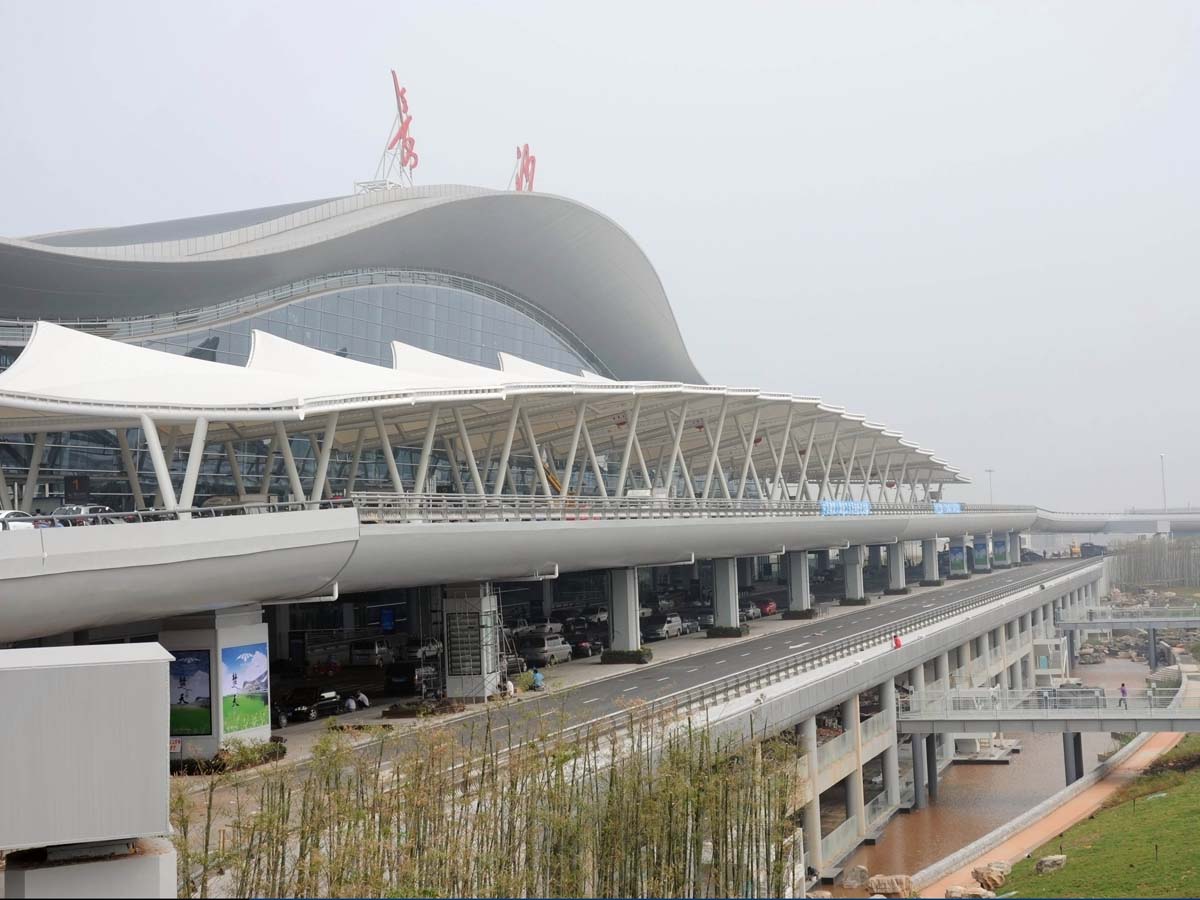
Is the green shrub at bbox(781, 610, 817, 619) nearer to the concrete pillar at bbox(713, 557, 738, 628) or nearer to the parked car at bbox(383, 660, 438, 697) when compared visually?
the concrete pillar at bbox(713, 557, 738, 628)

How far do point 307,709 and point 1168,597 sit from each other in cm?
9068

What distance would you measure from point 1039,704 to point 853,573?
35923 millimetres

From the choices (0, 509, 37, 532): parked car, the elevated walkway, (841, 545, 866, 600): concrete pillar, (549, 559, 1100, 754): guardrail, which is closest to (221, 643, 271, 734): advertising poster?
(0, 509, 37, 532): parked car

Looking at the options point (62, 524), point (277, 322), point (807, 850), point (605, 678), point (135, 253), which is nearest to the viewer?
point (62, 524)

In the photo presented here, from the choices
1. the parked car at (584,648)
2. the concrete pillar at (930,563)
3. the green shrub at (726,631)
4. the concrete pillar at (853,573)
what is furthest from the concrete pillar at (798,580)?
the concrete pillar at (930,563)

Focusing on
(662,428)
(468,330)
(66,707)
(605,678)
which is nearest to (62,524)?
(66,707)

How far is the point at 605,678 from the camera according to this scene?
37812mm

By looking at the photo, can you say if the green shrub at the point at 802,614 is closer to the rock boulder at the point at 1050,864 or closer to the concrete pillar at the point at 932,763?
the concrete pillar at the point at 932,763

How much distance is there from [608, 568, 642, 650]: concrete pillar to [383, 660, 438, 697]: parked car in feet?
26.7

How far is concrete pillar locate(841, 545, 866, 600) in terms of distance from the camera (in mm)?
73375

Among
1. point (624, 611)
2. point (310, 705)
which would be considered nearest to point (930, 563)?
point (624, 611)

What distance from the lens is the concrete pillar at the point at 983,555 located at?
11049 centimetres

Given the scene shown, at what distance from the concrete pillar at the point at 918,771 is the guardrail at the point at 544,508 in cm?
1215

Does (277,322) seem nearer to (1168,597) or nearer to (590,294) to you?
(590,294)
